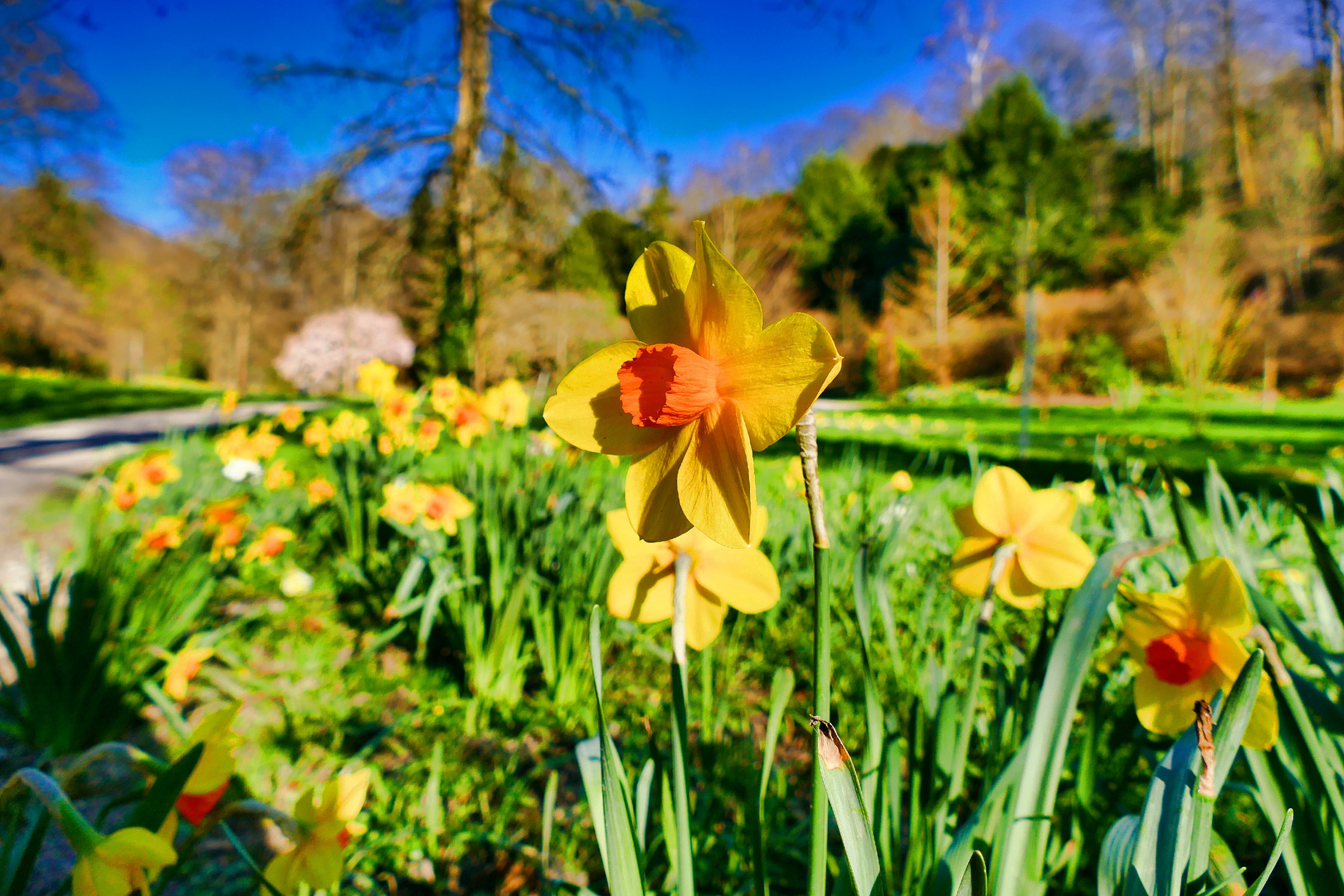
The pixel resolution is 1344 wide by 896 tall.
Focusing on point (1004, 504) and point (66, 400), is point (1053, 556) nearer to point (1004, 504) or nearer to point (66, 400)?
point (1004, 504)

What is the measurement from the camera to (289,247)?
21.5 ft

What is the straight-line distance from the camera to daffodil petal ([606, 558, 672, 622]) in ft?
2.22

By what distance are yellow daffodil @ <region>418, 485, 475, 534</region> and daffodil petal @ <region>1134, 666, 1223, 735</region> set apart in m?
1.45

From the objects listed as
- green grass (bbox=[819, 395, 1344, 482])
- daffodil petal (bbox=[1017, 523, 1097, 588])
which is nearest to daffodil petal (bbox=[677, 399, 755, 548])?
daffodil petal (bbox=[1017, 523, 1097, 588])

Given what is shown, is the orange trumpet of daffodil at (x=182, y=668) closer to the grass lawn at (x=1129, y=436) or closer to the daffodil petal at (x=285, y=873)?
the daffodil petal at (x=285, y=873)

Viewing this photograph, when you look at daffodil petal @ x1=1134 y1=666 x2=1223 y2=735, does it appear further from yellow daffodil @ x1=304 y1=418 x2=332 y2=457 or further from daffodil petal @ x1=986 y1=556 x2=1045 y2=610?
yellow daffodil @ x1=304 y1=418 x2=332 y2=457

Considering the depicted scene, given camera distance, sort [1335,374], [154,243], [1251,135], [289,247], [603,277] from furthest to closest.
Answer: [154,243]
[1251,135]
[603,277]
[1335,374]
[289,247]

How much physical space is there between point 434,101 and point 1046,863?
7676 mm

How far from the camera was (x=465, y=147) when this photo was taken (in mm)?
6195

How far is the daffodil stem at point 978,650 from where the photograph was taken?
73cm

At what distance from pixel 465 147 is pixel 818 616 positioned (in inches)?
270

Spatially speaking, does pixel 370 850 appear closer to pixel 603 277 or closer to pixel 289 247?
pixel 289 247

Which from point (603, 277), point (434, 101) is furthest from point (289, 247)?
point (603, 277)

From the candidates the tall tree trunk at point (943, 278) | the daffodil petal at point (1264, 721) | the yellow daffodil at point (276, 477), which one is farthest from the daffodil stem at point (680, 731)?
the tall tree trunk at point (943, 278)
